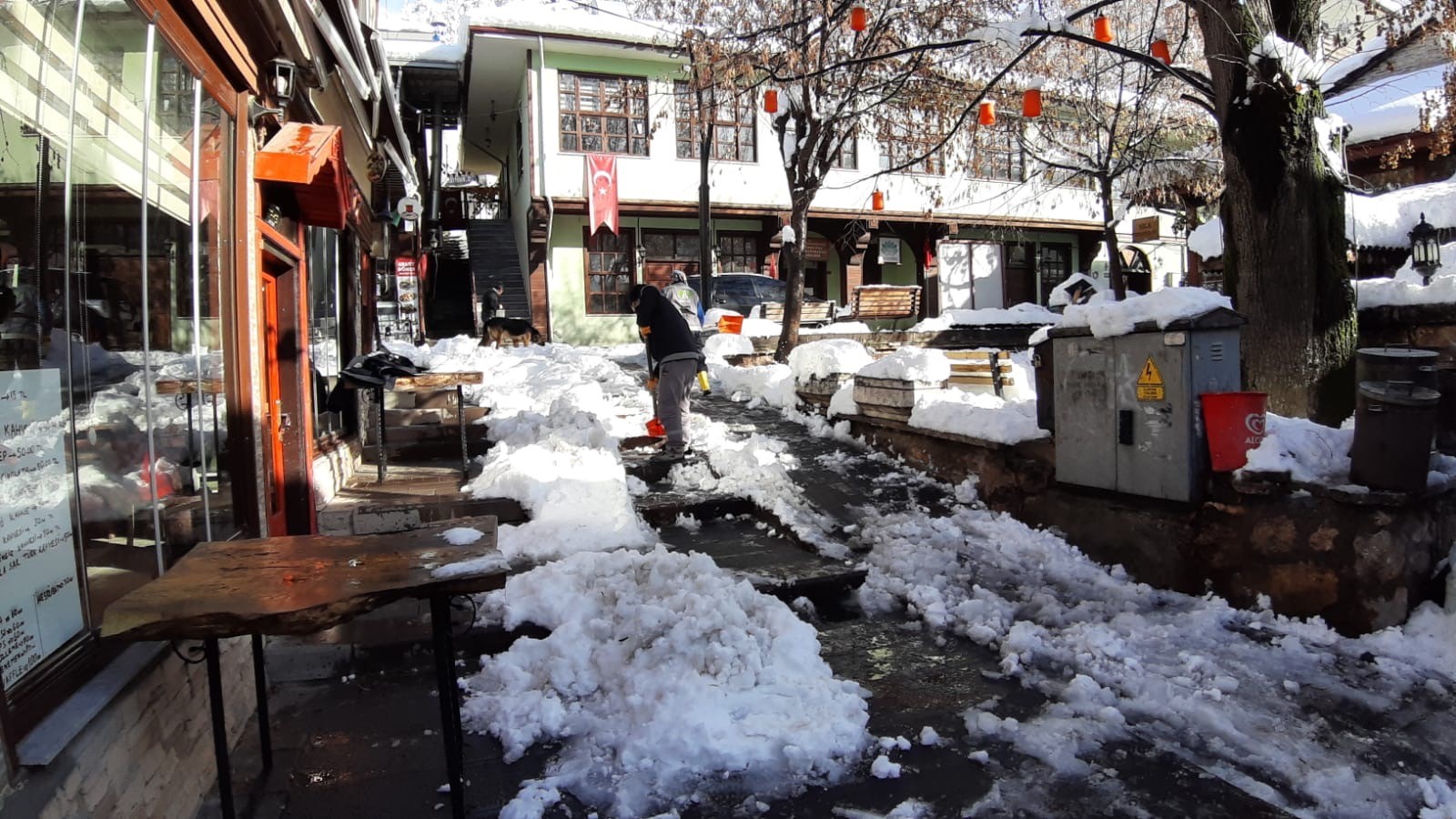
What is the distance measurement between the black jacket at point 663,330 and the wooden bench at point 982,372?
287 centimetres

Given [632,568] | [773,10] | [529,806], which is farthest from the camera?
[773,10]

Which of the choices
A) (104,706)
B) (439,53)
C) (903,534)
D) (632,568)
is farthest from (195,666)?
(439,53)

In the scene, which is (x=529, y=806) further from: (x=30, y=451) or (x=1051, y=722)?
(x=1051, y=722)

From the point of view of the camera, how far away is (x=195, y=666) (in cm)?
332

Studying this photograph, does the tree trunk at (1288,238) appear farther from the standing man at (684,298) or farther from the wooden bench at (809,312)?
the wooden bench at (809,312)

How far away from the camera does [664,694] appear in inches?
140

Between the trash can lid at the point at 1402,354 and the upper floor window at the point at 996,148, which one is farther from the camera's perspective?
the upper floor window at the point at 996,148

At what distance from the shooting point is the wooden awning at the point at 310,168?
4.98 m

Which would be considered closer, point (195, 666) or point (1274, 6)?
point (195, 666)

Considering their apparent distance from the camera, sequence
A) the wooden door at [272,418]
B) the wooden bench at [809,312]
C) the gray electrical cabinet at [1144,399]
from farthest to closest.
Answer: the wooden bench at [809,312] → the wooden door at [272,418] → the gray electrical cabinet at [1144,399]

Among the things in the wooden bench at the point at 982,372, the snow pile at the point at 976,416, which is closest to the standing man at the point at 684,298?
the snow pile at the point at 976,416

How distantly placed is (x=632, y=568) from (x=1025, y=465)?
10.9 feet

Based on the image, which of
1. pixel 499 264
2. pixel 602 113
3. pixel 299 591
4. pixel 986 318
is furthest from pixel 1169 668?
pixel 499 264

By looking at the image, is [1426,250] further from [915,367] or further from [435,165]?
[435,165]
